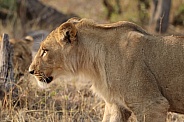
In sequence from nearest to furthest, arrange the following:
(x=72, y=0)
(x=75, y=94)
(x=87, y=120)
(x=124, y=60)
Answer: (x=124, y=60), (x=87, y=120), (x=75, y=94), (x=72, y=0)

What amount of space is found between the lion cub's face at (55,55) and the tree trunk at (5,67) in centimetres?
106

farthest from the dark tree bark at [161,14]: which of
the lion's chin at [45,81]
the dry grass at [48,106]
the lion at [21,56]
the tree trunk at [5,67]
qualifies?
the lion's chin at [45,81]

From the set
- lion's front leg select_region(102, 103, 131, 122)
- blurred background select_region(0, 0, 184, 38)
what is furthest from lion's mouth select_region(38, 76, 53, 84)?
blurred background select_region(0, 0, 184, 38)

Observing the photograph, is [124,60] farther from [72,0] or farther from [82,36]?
[72,0]

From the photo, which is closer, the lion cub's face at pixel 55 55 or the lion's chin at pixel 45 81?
the lion cub's face at pixel 55 55

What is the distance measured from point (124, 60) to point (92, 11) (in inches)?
446

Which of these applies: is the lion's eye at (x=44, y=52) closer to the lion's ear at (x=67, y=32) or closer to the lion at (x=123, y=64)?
the lion at (x=123, y=64)

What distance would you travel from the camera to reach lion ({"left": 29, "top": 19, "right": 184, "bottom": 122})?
369 cm

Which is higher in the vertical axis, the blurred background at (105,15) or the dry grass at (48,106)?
the blurred background at (105,15)

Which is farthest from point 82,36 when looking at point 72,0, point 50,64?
point 72,0

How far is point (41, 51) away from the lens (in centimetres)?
403

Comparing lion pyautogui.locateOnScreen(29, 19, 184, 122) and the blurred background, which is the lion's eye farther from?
the blurred background

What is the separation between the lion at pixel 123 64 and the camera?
145 inches

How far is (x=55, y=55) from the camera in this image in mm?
3951
